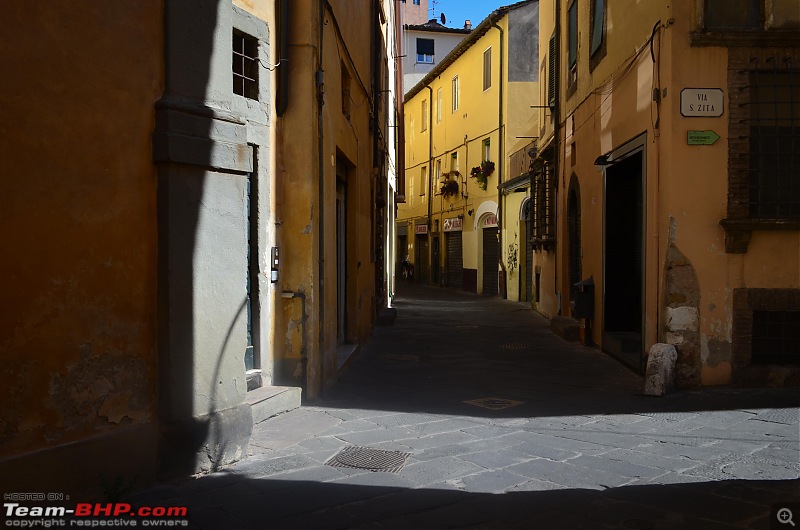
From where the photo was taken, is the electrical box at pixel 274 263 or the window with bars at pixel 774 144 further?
the window with bars at pixel 774 144

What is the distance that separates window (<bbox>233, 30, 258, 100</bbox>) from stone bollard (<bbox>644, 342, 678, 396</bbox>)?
4722 mm

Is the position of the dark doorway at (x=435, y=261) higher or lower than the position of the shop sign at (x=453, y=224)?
lower

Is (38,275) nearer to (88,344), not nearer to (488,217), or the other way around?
(88,344)

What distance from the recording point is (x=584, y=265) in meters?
10.9

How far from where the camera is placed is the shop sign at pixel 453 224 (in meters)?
26.1

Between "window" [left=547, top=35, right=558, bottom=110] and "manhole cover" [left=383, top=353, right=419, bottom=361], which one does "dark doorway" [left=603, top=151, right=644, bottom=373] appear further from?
"window" [left=547, top=35, right=558, bottom=110]

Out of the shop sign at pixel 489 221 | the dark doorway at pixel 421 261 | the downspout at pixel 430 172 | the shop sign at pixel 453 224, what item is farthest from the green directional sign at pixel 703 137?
the dark doorway at pixel 421 261

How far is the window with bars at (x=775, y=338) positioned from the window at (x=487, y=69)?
17.5 metres

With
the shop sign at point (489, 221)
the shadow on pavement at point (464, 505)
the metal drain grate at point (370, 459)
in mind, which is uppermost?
the shop sign at point (489, 221)

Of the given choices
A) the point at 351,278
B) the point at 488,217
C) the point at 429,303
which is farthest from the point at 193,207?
the point at 488,217

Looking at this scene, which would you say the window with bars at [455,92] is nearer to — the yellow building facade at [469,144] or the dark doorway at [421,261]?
the yellow building facade at [469,144]

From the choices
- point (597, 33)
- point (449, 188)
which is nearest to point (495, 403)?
point (597, 33)

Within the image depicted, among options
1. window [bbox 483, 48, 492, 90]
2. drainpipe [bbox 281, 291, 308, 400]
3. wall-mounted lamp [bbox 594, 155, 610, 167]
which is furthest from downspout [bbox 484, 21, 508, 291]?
→ drainpipe [bbox 281, 291, 308, 400]

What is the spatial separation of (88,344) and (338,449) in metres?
1.97
